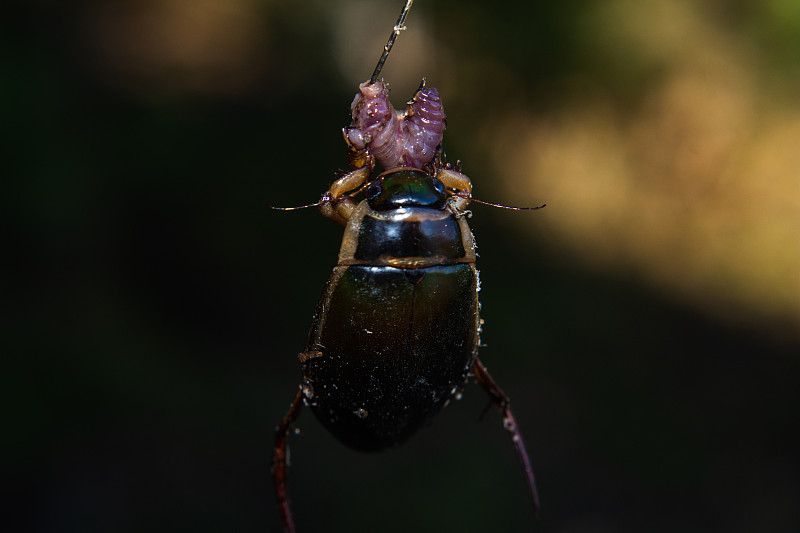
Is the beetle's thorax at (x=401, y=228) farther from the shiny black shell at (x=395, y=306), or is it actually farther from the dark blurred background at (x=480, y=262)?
the dark blurred background at (x=480, y=262)

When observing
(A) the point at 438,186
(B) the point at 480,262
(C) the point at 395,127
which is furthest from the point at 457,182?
(B) the point at 480,262

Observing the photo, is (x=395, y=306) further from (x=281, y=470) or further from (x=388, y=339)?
(x=281, y=470)

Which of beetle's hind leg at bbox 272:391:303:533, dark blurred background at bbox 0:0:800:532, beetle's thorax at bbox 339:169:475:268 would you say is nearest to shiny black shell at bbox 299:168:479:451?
beetle's thorax at bbox 339:169:475:268

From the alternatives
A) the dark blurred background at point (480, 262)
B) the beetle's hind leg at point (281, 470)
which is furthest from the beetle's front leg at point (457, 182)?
the dark blurred background at point (480, 262)

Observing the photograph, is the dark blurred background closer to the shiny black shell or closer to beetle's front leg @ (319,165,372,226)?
beetle's front leg @ (319,165,372,226)

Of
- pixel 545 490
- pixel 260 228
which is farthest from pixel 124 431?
pixel 545 490

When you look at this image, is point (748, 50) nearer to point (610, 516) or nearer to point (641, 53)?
point (641, 53)

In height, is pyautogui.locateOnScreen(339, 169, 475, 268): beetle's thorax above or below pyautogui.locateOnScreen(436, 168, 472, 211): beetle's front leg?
below
